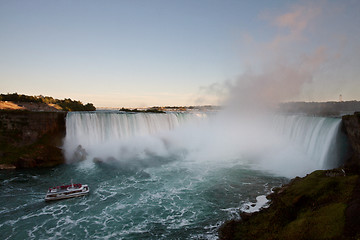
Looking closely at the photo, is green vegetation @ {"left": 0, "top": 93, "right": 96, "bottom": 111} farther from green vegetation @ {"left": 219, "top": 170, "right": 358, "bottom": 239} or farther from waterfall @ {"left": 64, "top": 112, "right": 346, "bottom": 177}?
green vegetation @ {"left": 219, "top": 170, "right": 358, "bottom": 239}

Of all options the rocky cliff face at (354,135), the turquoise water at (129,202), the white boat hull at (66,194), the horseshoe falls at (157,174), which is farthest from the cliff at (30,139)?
the rocky cliff face at (354,135)

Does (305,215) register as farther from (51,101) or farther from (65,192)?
(51,101)

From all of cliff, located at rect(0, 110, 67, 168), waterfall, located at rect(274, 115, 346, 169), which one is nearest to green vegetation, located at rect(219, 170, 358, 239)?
waterfall, located at rect(274, 115, 346, 169)

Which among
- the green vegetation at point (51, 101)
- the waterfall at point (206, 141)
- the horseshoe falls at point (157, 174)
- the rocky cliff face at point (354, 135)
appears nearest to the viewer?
the horseshoe falls at point (157, 174)

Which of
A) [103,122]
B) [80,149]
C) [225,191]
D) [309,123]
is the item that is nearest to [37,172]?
[80,149]

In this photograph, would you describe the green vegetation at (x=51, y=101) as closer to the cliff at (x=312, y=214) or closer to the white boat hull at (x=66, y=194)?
the white boat hull at (x=66, y=194)

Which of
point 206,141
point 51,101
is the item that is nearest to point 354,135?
point 206,141
